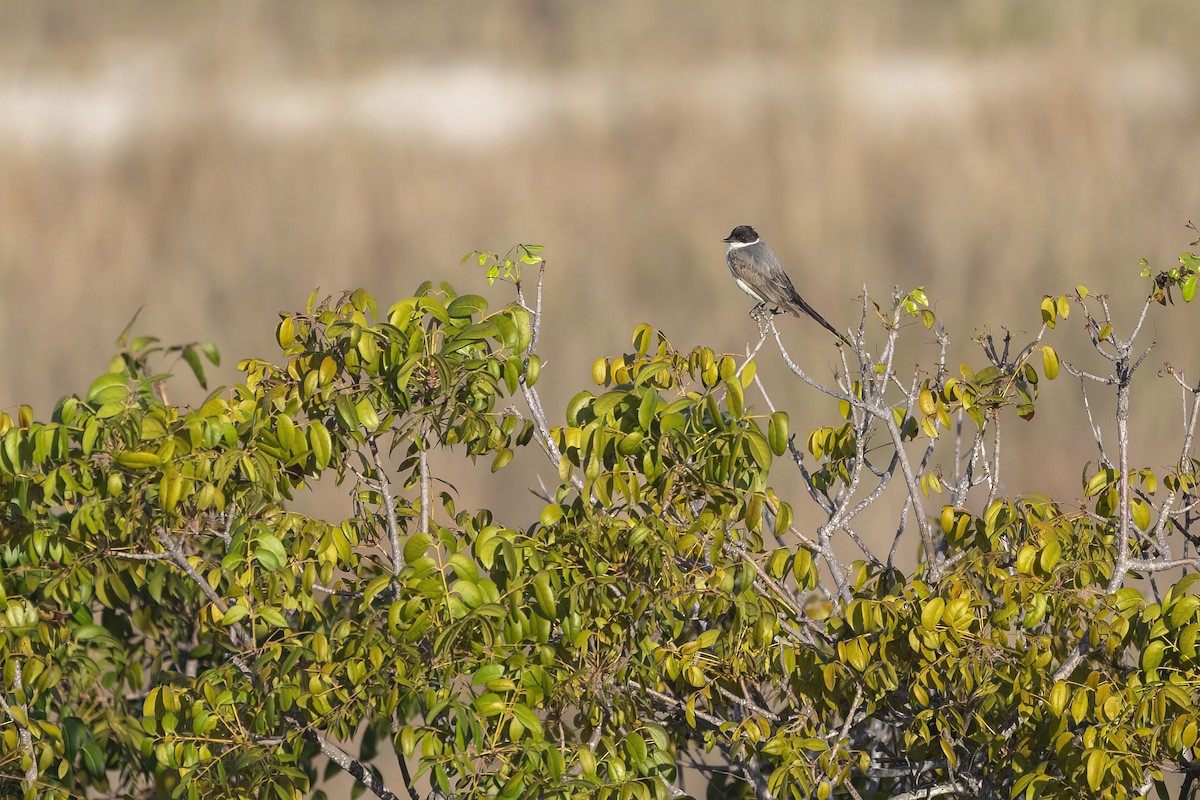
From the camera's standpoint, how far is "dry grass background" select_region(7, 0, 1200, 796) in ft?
39.9

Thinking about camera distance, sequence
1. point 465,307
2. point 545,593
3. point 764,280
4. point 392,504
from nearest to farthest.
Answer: point 545,593 → point 465,307 → point 392,504 → point 764,280

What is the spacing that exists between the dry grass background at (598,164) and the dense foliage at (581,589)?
19.8 feet

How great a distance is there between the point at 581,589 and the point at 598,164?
43.0ft

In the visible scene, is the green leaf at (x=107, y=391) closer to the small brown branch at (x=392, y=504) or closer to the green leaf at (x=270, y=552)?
the green leaf at (x=270, y=552)

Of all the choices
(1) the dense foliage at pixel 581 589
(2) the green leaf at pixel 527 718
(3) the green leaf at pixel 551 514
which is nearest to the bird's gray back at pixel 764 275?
(1) the dense foliage at pixel 581 589

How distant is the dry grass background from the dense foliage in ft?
19.8

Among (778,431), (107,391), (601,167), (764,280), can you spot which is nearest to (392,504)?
(107,391)

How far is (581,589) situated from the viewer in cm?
269

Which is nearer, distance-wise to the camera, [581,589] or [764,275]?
[581,589]

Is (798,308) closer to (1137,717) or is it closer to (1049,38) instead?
(1137,717)

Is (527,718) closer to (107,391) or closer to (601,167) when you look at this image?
(107,391)

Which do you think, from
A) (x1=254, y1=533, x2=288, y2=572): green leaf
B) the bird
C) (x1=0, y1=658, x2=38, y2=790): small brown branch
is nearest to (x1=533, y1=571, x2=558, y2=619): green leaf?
(x1=254, y1=533, x2=288, y2=572): green leaf

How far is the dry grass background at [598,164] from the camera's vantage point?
1216cm

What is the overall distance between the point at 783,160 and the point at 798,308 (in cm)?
942
